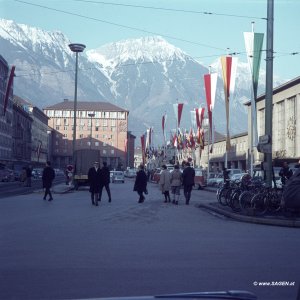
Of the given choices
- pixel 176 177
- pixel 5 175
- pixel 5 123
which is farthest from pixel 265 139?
pixel 5 123

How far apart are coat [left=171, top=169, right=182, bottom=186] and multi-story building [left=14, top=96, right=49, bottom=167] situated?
9898 cm

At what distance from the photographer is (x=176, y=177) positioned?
26.4 metres

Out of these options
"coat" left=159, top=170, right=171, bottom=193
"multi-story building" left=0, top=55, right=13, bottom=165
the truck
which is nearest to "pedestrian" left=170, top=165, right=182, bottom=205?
"coat" left=159, top=170, right=171, bottom=193

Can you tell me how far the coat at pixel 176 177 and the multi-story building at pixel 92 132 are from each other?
132877mm

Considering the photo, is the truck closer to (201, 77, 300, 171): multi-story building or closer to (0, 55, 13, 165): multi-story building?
(201, 77, 300, 171): multi-story building

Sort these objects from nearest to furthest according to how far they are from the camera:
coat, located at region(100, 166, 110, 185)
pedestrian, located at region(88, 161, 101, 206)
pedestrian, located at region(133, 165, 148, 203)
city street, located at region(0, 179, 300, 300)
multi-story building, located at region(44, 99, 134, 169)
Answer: city street, located at region(0, 179, 300, 300)
pedestrian, located at region(88, 161, 101, 206)
coat, located at region(100, 166, 110, 185)
pedestrian, located at region(133, 165, 148, 203)
multi-story building, located at region(44, 99, 134, 169)

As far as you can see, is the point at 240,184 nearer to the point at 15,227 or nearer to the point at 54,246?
the point at 15,227

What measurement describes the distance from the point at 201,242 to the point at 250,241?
107cm

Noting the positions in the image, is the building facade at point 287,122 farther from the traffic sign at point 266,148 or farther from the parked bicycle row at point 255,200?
the traffic sign at point 266,148

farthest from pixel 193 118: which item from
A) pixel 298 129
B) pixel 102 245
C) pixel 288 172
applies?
pixel 102 245

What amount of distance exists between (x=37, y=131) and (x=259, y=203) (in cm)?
12541

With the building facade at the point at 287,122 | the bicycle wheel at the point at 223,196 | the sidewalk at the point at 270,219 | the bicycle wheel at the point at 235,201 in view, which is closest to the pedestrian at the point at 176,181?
the bicycle wheel at the point at 223,196

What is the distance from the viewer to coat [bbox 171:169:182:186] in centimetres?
2626

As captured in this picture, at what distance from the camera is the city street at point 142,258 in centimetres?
743
